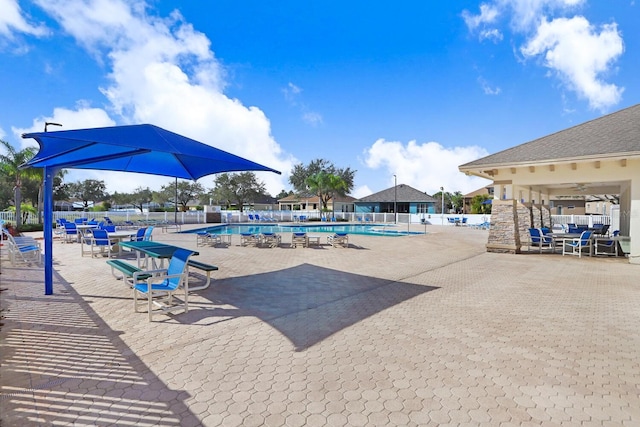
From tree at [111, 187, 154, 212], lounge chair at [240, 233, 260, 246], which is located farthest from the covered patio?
tree at [111, 187, 154, 212]

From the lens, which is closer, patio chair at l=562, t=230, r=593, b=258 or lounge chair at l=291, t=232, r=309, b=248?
patio chair at l=562, t=230, r=593, b=258

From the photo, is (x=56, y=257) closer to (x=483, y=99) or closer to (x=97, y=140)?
(x=97, y=140)

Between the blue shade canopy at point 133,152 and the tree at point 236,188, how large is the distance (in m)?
46.3

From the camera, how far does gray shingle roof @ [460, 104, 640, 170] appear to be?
9.98 metres

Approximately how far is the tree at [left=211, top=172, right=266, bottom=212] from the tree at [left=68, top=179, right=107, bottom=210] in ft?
93.9

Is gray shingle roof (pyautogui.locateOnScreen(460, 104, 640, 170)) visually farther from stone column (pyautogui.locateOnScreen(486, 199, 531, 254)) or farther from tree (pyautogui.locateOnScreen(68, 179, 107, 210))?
tree (pyautogui.locateOnScreen(68, 179, 107, 210))

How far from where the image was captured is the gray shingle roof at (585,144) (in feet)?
32.8

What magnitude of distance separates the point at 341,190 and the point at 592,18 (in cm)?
3260

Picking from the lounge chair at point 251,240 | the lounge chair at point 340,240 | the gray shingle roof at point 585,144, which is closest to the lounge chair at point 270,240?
the lounge chair at point 251,240

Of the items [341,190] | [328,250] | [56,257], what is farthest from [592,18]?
[341,190]

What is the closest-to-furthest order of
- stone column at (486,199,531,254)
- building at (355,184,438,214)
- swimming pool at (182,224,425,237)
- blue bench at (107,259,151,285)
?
blue bench at (107,259,151,285) → stone column at (486,199,531,254) → swimming pool at (182,224,425,237) → building at (355,184,438,214)

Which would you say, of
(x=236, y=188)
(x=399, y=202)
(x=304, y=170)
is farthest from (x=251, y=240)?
(x=304, y=170)

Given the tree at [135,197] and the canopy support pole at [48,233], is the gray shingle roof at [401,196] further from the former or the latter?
the tree at [135,197]

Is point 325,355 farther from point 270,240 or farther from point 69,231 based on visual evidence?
point 69,231
